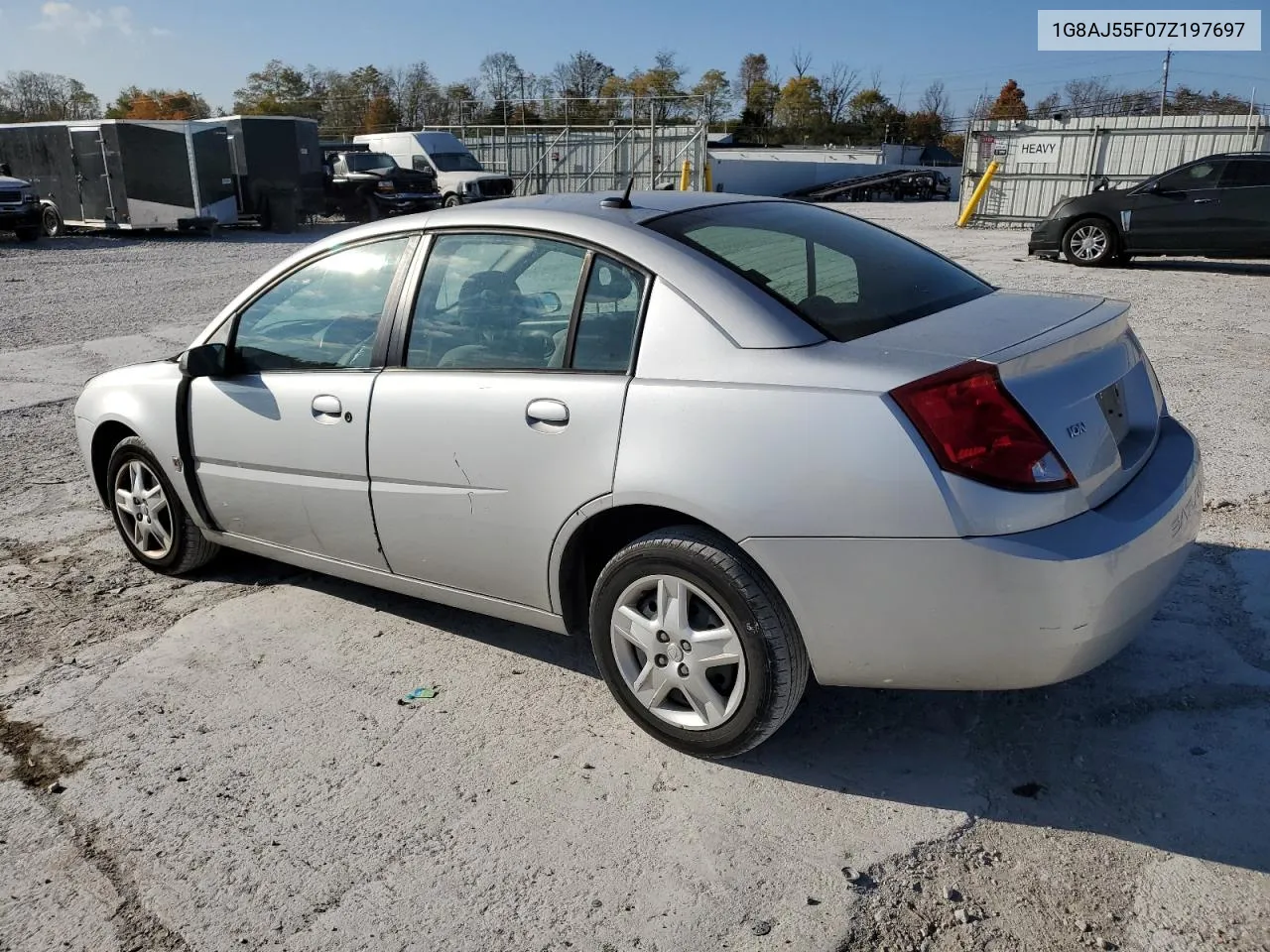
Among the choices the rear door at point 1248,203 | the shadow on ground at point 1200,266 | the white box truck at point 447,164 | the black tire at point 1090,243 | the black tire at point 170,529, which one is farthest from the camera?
the white box truck at point 447,164

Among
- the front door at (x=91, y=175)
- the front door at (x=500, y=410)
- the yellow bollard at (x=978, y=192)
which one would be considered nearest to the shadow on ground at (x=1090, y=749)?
the front door at (x=500, y=410)

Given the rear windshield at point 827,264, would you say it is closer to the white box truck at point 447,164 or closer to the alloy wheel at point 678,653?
the alloy wheel at point 678,653

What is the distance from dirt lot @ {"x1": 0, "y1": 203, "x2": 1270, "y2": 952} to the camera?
2416mm

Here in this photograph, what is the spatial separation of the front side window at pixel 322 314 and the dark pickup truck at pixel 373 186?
73.6 ft

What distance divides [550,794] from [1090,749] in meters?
1.60

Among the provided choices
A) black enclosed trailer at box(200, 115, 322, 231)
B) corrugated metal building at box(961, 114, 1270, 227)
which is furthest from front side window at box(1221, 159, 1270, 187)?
black enclosed trailer at box(200, 115, 322, 231)

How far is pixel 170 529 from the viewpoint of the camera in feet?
14.5

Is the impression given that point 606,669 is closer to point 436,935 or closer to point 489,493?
point 489,493

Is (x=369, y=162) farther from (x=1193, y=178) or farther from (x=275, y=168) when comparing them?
(x=1193, y=178)

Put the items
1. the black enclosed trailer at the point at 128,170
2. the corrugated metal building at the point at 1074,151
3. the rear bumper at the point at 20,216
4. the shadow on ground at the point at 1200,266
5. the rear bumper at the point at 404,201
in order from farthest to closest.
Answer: the rear bumper at the point at 404,201
the black enclosed trailer at the point at 128,170
the corrugated metal building at the point at 1074,151
the rear bumper at the point at 20,216
the shadow on ground at the point at 1200,266

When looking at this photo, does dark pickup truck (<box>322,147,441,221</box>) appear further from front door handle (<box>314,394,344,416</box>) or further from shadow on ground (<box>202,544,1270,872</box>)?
shadow on ground (<box>202,544,1270,872</box>)

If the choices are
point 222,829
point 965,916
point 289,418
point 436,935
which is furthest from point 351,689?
point 965,916

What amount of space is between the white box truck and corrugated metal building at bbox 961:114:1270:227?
11.9 meters

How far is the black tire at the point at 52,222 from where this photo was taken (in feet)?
74.6
